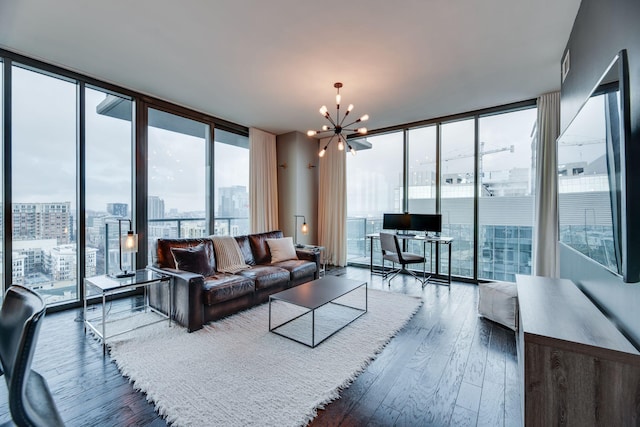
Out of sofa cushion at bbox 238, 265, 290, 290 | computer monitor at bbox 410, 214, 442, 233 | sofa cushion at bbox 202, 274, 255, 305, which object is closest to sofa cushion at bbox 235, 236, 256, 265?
sofa cushion at bbox 238, 265, 290, 290

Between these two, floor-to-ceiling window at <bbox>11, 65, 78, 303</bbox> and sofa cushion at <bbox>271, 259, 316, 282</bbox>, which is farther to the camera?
sofa cushion at <bbox>271, 259, 316, 282</bbox>

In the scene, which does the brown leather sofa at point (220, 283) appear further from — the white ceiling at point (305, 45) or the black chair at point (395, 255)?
the white ceiling at point (305, 45)

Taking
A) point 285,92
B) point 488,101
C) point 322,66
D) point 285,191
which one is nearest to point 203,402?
point 322,66

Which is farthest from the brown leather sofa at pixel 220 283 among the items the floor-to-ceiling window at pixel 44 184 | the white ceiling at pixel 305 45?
the white ceiling at pixel 305 45

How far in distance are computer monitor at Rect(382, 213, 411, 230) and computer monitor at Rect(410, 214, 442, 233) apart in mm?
101

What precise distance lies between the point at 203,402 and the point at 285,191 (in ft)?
14.4

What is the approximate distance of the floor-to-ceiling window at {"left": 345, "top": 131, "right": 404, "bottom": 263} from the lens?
538 centimetres

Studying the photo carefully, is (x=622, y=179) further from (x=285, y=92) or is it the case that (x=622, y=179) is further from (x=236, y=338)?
(x=285, y=92)

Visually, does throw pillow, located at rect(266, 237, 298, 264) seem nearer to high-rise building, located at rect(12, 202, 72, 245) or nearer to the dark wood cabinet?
high-rise building, located at rect(12, 202, 72, 245)

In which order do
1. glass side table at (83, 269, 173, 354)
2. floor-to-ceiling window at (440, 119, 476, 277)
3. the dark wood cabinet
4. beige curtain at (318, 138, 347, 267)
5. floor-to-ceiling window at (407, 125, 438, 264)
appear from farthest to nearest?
beige curtain at (318, 138, 347, 267) → floor-to-ceiling window at (407, 125, 438, 264) → floor-to-ceiling window at (440, 119, 476, 277) → glass side table at (83, 269, 173, 354) → the dark wood cabinet

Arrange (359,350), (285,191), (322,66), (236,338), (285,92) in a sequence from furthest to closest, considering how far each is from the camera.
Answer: (285,191) < (285,92) < (322,66) < (236,338) < (359,350)

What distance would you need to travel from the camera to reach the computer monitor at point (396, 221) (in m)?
4.95

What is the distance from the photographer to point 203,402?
1.73 meters

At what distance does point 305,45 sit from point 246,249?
2.73 meters
